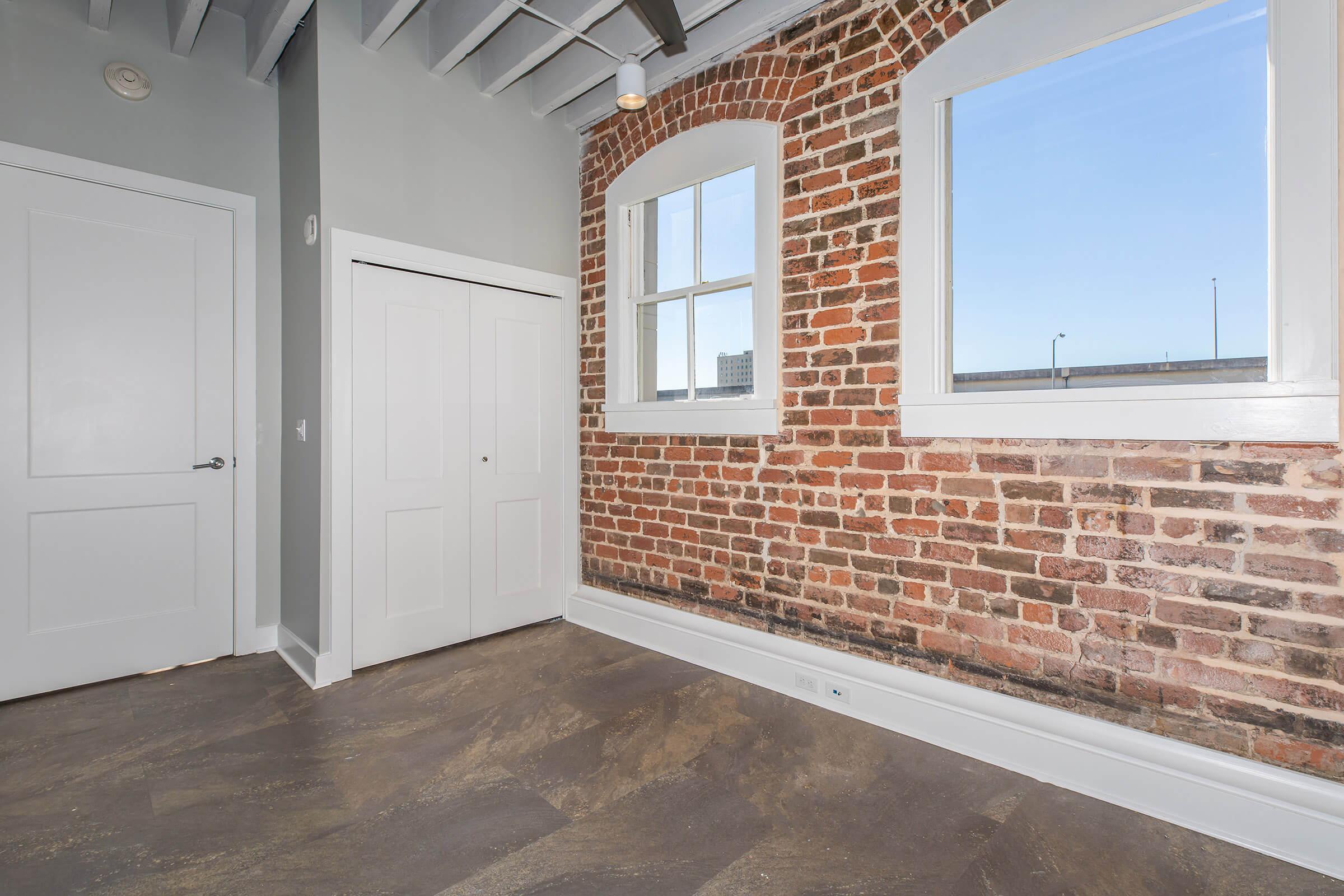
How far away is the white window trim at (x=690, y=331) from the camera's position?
Answer: 10.0 feet

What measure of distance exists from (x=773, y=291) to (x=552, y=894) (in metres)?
2.49

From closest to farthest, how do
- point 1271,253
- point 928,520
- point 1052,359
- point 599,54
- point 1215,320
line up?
point 1271,253 → point 1215,320 → point 1052,359 → point 928,520 → point 599,54

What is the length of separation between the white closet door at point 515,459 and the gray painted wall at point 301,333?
2.64 feet

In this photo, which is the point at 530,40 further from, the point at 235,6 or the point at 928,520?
the point at 928,520

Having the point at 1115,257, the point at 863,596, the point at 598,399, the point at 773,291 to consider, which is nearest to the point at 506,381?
the point at 598,399

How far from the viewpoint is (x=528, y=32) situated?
3.29 metres

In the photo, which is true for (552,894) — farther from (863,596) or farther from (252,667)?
(252,667)

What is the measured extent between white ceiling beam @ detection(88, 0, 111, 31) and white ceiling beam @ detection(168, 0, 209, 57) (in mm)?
238

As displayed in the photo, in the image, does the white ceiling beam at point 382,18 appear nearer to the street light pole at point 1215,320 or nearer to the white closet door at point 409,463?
the white closet door at point 409,463

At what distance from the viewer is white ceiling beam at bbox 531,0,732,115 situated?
2.92m

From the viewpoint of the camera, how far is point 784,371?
3.04m

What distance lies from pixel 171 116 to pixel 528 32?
6.13 feet

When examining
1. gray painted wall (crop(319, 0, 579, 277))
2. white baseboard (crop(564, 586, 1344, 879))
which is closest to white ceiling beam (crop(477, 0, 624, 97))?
gray painted wall (crop(319, 0, 579, 277))

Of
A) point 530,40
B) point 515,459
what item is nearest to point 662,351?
point 515,459
